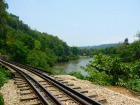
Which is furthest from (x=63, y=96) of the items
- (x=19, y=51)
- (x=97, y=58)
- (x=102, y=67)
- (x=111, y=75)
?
(x=19, y=51)

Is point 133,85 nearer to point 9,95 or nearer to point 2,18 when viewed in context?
point 9,95

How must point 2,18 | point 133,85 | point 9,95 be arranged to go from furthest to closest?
point 2,18
point 133,85
point 9,95

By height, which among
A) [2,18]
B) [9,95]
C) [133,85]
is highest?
[2,18]

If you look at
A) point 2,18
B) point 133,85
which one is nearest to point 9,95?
point 133,85

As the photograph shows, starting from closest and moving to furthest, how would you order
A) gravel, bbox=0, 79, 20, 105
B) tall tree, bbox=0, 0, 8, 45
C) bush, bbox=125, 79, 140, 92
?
gravel, bbox=0, 79, 20, 105, bush, bbox=125, 79, 140, 92, tall tree, bbox=0, 0, 8, 45

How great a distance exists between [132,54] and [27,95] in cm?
7928

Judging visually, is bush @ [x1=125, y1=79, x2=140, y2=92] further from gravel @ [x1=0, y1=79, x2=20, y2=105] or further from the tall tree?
the tall tree

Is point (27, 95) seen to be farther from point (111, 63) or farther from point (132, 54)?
point (132, 54)

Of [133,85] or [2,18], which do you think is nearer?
[133,85]

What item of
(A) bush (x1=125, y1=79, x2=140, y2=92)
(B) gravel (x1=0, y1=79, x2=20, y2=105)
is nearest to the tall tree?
(B) gravel (x1=0, y1=79, x2=20, y2=105)

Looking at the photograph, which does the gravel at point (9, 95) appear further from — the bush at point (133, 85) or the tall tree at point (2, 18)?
the tall tree at point (2, 18)

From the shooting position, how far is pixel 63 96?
33.2ft

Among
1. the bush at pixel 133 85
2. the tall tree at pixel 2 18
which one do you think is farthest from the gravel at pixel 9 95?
the tall tree at pixel 2 18

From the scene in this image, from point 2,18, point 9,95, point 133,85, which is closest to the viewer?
point 9,95
